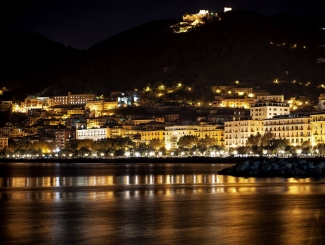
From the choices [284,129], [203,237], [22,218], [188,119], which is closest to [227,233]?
[203,237]

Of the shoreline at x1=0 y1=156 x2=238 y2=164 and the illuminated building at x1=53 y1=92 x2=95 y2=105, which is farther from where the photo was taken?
the illuminated building at x1=53 y1=92 x2=95 y2=105

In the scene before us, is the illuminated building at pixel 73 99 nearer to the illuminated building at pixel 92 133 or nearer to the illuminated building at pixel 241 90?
the illuminated building at pixel 92 133

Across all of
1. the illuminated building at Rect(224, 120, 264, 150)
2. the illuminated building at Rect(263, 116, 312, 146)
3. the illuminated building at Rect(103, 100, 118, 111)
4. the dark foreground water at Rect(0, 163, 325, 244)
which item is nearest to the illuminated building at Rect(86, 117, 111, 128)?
the illuminated building at Rect(103, 100, 118, 111)

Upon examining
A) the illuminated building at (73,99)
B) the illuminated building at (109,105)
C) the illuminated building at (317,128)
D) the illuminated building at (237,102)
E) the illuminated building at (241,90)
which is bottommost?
the illuminated building at (317,128)

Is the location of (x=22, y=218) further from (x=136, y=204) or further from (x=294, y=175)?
(x=294, y=175)

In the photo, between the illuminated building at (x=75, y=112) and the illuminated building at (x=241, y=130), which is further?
the illuminated building at (x=75, y=112)

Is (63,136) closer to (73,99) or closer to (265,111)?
(73,99)

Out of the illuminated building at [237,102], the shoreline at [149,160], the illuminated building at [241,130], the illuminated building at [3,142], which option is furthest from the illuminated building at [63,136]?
the illuminated building at [241,130]

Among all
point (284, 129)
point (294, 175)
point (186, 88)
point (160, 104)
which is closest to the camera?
point (294, 175)

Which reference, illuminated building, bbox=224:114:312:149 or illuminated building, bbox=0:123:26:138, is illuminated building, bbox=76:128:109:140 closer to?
illuminated building, bbox=0:123:26:138

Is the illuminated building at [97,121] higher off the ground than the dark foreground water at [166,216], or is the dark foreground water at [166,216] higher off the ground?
the illuminated building at [97,121]

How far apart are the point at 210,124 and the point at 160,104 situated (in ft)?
97.4

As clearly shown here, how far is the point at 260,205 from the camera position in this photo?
105 ft

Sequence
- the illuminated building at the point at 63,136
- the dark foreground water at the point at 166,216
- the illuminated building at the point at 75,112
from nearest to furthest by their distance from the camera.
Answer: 1. the dark foreground water at the point at 166,216
2. the illuminated building at the point at 63,136
3. the illuminated building at the point at 75,112
